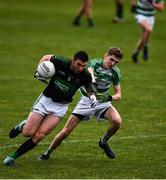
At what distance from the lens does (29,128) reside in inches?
613

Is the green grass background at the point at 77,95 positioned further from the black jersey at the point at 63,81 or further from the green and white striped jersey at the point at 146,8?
the green and white striped jersey at the point at 146,8

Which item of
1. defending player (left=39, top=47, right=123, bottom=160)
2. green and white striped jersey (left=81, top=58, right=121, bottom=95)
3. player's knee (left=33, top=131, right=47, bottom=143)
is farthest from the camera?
green and white striped jersey (left=81, top=58, right=121, bottom=95)

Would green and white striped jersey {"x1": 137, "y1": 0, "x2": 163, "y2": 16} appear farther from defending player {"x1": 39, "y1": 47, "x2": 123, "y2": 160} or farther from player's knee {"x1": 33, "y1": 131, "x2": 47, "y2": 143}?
player's knee {"x1": 33, "y1": 131, "x2": 47, "y2": 143}

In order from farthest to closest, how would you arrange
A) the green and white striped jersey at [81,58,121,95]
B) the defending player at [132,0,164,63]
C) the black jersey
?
the defending player at [132,0,164,63] → the green and white striped jersey at [81,58,121,95] → the black jersey

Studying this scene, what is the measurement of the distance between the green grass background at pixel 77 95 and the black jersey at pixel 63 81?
1328 mm

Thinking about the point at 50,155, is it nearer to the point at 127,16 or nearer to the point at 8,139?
the point at 8,139

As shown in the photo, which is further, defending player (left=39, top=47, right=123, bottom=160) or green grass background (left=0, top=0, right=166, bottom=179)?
defending player (left=39, top=47, right=123, bottom=160)

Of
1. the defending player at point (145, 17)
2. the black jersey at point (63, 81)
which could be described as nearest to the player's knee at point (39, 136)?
the black jersey at point (63, 81)

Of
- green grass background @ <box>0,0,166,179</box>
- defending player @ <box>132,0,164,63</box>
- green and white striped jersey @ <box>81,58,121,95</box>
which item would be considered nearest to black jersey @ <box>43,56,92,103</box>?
green and white striped jersey @ <box>81,58,121,95</box>

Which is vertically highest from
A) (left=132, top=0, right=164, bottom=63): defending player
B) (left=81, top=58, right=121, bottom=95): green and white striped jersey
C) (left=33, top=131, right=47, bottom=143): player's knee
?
(left=81, top=58, right=121, bottom=95): green and white striped jersey

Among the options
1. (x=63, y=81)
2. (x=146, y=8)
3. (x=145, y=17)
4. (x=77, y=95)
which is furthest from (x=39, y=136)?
(x=146, y=8)

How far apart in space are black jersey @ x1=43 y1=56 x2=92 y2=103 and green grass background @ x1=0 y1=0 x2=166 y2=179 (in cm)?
133

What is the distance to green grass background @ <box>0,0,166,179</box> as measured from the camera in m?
15.7

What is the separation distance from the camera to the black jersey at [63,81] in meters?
15.7
